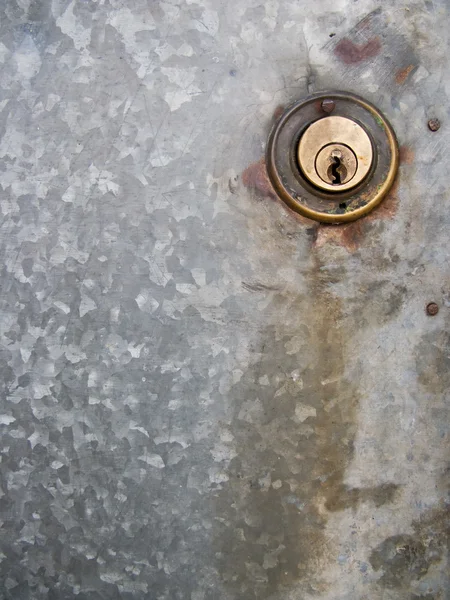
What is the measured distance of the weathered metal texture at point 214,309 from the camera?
78 centimetres

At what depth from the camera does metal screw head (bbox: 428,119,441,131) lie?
79 cm

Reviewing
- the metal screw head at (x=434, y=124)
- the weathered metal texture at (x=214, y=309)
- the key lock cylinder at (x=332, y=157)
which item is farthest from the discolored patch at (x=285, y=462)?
the metal screw head at (x=434, y=124)

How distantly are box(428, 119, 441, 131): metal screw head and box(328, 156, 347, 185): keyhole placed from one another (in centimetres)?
12

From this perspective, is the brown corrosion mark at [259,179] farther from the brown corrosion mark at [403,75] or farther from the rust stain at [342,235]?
the brown corrosion mark at [403,75]

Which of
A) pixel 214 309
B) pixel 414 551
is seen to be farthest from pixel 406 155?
pixel 414 551

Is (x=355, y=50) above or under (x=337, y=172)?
above

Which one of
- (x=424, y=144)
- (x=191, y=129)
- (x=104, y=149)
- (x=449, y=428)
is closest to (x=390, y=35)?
(x=424, y=144)

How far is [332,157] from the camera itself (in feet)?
2.53

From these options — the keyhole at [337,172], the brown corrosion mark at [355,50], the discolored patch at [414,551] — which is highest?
the brown corrosion mark at [355,50]

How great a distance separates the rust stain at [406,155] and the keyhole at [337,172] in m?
0.08

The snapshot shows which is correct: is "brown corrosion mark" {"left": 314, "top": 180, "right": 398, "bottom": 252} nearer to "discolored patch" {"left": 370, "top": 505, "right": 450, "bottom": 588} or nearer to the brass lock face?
the brass lock face

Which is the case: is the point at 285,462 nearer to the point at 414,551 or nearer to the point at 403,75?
the point at 414,551

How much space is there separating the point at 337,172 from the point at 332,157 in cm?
2

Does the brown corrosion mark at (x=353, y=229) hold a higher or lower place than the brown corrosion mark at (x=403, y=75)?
lower
